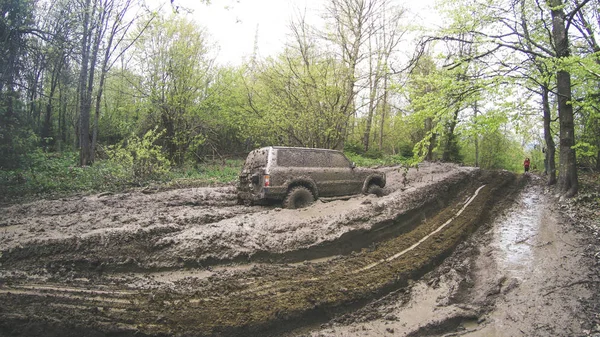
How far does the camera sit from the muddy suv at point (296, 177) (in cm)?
805

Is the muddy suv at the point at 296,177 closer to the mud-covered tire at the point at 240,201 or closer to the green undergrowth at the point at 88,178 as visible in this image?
the mud-covered tire at the point at 240,201

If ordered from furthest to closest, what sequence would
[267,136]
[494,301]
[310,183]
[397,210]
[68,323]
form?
[267,136] → [310,183] → [397,210] → [494,301] → [68,323]

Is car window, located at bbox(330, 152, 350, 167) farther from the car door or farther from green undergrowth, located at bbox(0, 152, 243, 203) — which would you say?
green undergrowth, located at bbox(0, 152, 243, 203)

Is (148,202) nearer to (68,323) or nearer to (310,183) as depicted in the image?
(310,183)

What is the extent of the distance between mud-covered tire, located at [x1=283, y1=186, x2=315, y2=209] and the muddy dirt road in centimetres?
84

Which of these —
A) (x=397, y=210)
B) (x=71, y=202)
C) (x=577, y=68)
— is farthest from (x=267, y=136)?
(x=577, y=68)

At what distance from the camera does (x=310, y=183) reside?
8648 mm

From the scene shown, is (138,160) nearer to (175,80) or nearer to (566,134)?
(175,80)

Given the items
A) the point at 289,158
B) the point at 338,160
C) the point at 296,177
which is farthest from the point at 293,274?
the point at 338,160

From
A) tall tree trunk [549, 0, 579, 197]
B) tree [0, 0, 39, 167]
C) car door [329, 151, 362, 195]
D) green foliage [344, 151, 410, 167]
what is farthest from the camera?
green foliage [344, 151, 410, 167]

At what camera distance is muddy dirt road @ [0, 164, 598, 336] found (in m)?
3.46

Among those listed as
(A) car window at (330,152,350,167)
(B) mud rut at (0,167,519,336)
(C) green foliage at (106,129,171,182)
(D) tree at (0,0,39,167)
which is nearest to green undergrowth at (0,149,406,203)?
(C) green foliage at (106,129,171,182)

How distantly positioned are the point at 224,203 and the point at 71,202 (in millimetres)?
4202

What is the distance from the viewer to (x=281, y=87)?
47.1 ft
